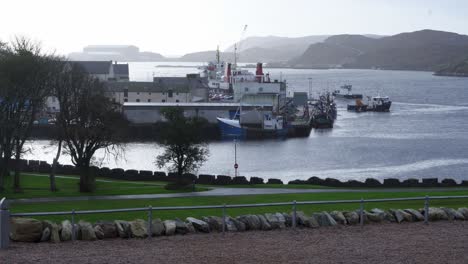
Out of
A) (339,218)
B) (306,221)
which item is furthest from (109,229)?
(339,218)

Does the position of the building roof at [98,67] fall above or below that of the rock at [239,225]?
above

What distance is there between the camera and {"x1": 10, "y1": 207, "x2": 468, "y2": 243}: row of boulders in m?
8.36

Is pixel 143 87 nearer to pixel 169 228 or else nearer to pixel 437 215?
pixel 437 215

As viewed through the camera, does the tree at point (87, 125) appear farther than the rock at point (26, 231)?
Yes

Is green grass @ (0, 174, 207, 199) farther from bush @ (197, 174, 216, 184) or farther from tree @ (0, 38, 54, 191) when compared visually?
bush @ (197, 174, 216, 184)

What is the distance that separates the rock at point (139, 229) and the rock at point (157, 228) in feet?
0.30

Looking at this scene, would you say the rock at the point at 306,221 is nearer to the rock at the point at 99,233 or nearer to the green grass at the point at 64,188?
the rock at the point at 99,233

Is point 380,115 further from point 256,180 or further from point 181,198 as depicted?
point 181,198

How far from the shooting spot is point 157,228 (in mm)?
8844

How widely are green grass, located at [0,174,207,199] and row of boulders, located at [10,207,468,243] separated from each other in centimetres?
811

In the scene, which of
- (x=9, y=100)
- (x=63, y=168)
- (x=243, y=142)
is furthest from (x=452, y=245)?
(x=243, y=142)

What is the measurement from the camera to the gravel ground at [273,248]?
780 centimetres

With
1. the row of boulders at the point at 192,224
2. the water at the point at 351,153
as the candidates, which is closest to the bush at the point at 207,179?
the water at the point at 351,153

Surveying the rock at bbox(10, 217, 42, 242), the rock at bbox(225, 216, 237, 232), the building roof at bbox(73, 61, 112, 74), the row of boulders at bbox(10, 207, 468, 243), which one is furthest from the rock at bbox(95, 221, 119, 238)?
the building roof at bbox(73, 61, 112, 74)
